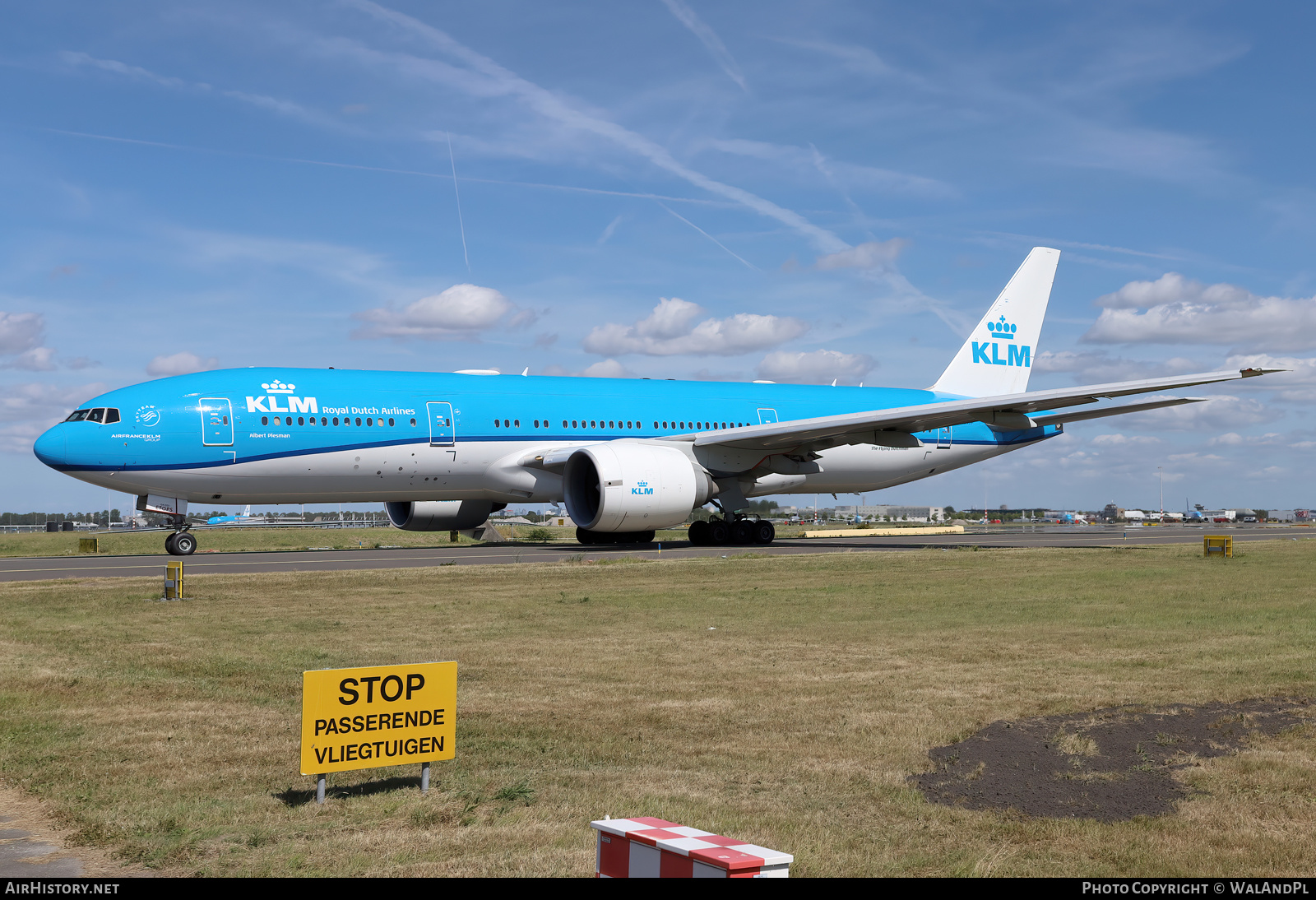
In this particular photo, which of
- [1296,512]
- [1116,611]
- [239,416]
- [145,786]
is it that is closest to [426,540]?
[239,416]

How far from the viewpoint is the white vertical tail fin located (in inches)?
1539

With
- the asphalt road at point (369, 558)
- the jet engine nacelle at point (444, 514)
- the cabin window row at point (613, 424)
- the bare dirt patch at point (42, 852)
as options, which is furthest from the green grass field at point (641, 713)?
the jet engine nacelle at point (444, 514)

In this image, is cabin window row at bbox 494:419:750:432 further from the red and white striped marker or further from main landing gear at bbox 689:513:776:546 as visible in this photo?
the red and white striped marker

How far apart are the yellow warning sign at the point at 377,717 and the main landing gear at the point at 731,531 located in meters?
24.7

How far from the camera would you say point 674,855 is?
383 centimetres

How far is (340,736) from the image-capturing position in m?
6.19

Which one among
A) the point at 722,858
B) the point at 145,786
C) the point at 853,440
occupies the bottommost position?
the point at 145,786

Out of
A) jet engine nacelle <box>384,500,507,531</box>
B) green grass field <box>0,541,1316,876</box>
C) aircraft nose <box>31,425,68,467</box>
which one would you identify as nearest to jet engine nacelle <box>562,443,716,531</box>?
jet engine nacelle <box>384,500,507,531</box>

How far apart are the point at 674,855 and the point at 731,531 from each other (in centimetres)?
2762

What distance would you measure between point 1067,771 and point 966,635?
5738mm

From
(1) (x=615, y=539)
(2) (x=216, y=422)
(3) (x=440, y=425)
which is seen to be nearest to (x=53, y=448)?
(2) (x=216, y=422)

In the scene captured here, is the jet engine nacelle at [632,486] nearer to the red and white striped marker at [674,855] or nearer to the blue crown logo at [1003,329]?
the blue crown logo at [1003,329]

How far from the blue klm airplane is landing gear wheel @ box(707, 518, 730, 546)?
0.04m
